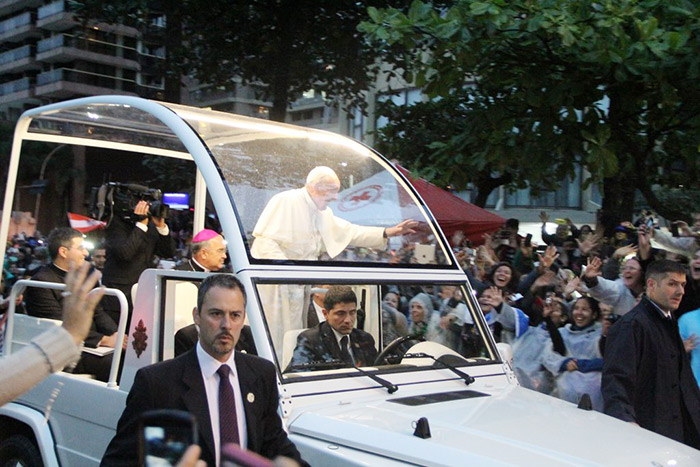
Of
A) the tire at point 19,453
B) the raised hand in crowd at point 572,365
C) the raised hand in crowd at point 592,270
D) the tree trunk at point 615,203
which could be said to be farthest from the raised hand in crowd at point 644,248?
the tire at point 19,453

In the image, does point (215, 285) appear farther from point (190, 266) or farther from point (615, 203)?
point (615, 203)

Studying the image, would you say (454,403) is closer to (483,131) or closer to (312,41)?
(483,131)

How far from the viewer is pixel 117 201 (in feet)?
22.1

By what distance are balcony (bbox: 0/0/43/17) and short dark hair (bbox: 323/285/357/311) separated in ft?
178

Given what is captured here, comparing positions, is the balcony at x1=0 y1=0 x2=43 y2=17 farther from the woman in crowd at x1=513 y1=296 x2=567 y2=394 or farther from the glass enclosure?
the woman in crowd at x1=513 y1=296 x2=567 y2=394

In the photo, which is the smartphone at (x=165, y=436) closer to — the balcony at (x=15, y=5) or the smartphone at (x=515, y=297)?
the smartphone at (x=515, y=297)

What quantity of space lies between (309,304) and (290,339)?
0.28 metres

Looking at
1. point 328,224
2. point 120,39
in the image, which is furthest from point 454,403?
point 120,39

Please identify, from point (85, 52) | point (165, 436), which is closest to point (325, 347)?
point (165, 436)

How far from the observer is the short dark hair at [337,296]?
4.54 metres

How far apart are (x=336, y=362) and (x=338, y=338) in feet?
0.64

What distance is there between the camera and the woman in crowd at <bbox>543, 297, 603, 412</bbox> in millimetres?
5887

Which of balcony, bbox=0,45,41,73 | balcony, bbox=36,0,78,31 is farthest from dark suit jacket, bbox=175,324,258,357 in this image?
balcony, bbox=0,45,41,73

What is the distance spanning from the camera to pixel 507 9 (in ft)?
19.2
